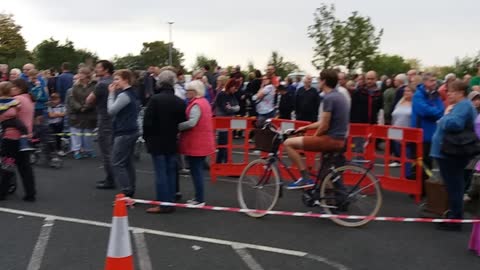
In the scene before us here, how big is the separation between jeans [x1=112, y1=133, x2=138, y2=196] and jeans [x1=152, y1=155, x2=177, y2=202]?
592mm

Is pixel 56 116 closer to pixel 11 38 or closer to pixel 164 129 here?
pixel 164 129

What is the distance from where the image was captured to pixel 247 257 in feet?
17.7

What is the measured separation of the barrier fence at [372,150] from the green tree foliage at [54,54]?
54.1 metres

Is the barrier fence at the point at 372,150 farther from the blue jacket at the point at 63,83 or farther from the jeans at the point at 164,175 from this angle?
the blue jacket at the point at 63,83

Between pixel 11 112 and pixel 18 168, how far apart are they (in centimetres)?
81

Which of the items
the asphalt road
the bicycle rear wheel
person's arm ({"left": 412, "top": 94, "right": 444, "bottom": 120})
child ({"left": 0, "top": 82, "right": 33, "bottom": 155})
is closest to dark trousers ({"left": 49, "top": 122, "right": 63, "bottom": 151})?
the asphalt road

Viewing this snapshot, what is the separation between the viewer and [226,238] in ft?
19.8

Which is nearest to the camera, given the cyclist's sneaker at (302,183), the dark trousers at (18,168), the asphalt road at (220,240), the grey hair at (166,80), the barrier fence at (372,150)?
the asphalt road at (220,240)

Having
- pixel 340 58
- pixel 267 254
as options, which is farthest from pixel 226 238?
pixel 340 58

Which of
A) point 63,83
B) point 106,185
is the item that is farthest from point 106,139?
point 63,83

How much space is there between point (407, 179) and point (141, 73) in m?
7.70

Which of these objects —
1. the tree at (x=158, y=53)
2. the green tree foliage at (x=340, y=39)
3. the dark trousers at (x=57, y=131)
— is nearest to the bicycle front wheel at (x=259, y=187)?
the dark trousers at (x=57, y=131)

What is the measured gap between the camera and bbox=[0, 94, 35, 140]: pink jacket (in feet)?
24.3

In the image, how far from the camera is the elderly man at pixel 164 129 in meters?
6.85
